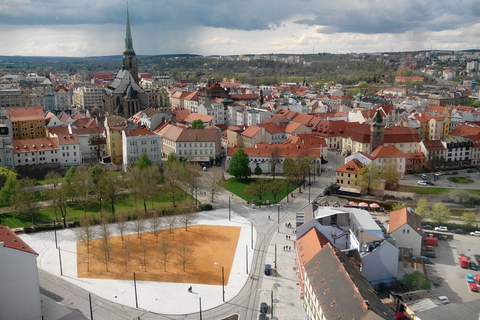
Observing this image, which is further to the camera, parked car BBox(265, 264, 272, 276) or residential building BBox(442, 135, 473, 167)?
residential building BBox(442, 135, 473, 167)

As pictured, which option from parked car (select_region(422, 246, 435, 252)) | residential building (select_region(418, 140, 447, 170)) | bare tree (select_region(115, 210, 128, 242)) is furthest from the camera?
residential building (select_region(418, 140, 447, 170))

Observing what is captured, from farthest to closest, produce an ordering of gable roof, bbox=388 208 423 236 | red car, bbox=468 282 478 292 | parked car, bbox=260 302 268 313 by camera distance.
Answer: gable roof, bbox=388 208 423 236 < red car, bbox=468 282 478 292 < parked car, bbox=260 302 268 313

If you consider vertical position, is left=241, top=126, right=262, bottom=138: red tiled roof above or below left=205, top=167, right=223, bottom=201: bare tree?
above

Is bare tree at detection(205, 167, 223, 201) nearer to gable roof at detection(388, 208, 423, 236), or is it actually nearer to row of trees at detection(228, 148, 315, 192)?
row of trees at detection(228, 148, 315, 192)

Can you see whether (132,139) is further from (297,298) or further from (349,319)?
(349,319)

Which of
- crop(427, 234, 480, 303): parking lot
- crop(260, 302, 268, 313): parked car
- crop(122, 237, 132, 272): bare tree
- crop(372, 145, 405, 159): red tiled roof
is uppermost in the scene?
crop(372, 145, 405, 159): red tiled roof

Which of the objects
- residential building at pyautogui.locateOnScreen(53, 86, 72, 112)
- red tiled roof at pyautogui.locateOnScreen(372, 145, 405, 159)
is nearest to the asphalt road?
red tiled roof at pyautogui.locateOnScreen(372, 145, 405, 159)

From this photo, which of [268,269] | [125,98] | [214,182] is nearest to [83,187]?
[214,182]

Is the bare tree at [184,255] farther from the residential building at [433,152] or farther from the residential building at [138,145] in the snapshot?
the residential building at [433,152]
